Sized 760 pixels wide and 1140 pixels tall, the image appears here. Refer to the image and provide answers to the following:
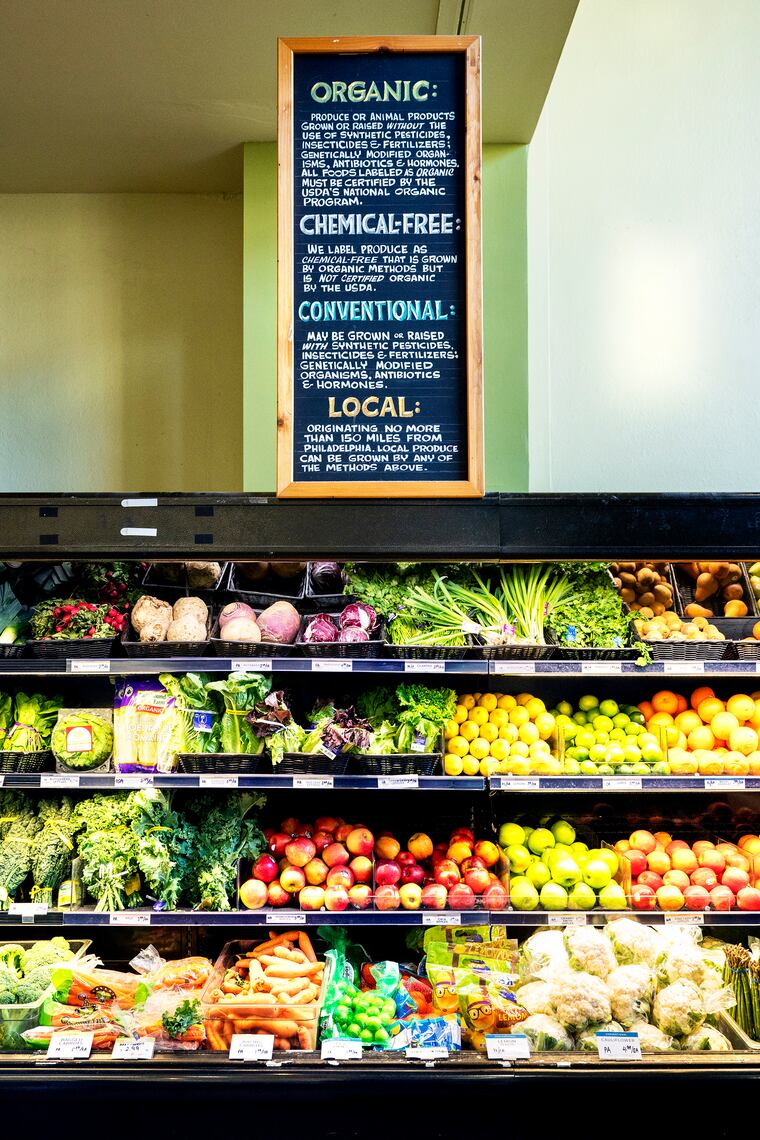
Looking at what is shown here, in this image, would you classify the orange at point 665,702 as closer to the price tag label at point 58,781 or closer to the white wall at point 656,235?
the white wall at point 656,235

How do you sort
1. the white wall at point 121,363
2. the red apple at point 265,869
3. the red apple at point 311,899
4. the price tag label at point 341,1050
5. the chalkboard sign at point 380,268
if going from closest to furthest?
the price tag label at point 341,1050
the chalkboard sign at point 380,268
the red apple at point 311,899
the red apple at point 265,869
the white wall at point 121,363

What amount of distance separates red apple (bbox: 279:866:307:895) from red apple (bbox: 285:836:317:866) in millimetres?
39

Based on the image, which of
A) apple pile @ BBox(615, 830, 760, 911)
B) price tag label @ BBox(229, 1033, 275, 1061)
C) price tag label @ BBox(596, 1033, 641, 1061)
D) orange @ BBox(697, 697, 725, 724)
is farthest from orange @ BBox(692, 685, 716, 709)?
price tag label @ BBox(229, 1033, 275, 1061)

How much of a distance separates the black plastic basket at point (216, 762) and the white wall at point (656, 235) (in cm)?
264

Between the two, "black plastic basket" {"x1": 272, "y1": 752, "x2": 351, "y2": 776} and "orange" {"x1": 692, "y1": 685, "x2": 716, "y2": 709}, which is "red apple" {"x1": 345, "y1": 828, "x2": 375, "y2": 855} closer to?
"black plastic basket" {"x1": 272, "y1": 752, "x2": 351, "y2": 776}

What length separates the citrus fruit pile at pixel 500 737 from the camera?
10.1ft

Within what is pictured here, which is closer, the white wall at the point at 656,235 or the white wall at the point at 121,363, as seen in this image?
the white wall at the point at 656,235

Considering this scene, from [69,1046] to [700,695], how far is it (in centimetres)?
268

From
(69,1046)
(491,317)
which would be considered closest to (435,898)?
(69,1046)

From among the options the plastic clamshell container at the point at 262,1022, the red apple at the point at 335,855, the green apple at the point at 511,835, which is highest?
the green apple at the point at 511,835

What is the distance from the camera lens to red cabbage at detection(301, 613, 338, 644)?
3.09m

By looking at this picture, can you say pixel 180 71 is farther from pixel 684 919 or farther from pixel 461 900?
pixel 684 919

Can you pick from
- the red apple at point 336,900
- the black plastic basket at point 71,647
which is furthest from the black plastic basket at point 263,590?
the red apple at point 336,900
